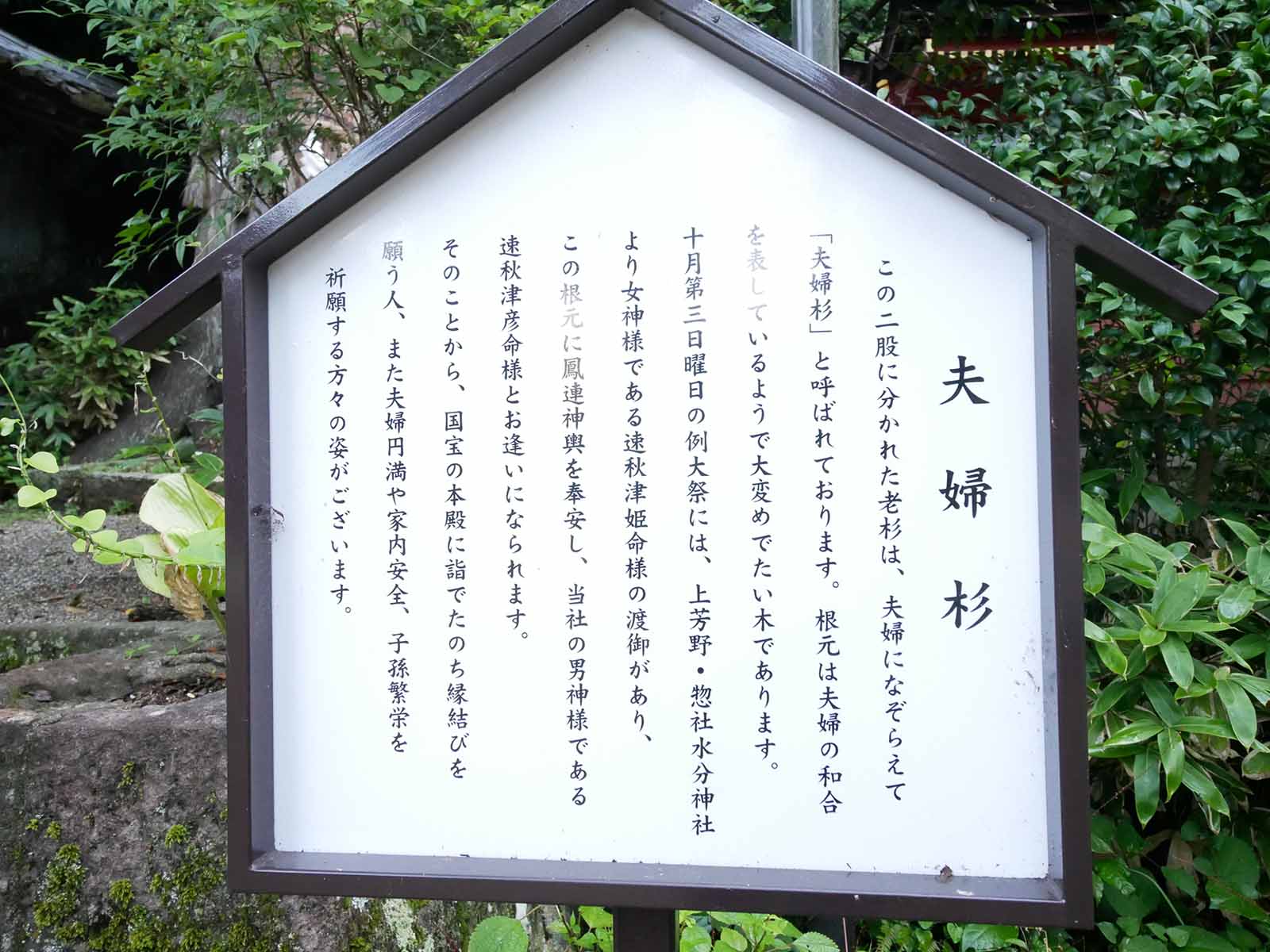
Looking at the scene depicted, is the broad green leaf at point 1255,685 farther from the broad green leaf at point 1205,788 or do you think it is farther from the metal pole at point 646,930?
the metal pole at point 646,930

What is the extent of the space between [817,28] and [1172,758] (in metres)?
1.68

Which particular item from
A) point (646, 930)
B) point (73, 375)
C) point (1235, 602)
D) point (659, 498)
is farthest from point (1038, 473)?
point (73, 375)

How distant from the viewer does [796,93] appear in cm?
119

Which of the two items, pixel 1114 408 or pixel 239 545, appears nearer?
pixel 239 545

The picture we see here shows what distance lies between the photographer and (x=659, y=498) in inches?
49.1

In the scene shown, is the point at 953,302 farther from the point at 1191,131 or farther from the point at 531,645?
the point at 1191,131

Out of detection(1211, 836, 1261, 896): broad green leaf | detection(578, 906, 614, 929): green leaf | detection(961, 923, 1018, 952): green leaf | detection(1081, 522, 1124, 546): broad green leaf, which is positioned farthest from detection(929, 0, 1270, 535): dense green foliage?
detection(578, 906, 614, 929): green leaf

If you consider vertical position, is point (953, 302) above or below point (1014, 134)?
below

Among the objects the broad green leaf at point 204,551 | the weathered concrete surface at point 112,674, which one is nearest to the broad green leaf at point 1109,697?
the broad green leaf at point 204,551

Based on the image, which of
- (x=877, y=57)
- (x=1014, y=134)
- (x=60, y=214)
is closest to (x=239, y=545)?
(x=1014, y=134)

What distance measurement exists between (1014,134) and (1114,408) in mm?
1003

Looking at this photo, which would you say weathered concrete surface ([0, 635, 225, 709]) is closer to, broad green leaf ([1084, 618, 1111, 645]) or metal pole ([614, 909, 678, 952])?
metal pole ([614, 909, 678, 952])

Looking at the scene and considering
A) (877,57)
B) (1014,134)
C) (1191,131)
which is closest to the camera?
(1191,131)

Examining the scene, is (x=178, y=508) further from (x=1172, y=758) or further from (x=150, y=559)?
(x=1172, y=758)
